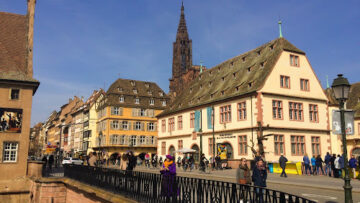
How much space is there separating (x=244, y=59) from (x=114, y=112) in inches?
1183

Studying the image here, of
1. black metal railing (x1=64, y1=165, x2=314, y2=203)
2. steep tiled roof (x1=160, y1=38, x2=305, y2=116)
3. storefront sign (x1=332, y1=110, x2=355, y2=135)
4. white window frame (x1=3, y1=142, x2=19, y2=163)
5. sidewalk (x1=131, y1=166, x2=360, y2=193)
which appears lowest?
sidewalk (x1=131, y1=166, x2=360, y2=193)

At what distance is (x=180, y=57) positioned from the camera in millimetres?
105625

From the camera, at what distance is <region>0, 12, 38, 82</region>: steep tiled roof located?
30.3 meters

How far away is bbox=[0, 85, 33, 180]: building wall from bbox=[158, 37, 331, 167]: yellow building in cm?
1611

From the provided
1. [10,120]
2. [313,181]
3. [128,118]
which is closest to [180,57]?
[128,118]

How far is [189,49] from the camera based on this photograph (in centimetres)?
10725

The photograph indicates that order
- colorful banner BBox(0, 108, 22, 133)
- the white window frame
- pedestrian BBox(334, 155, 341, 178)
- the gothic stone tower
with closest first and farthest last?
1. pedestrian BBox(334, 155, 341, 178)
2. the white window frame
3. colorful banner BBox(0, 108, 22, 133)
4. the gothic stone tower

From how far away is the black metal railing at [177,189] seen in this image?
6.63 metres

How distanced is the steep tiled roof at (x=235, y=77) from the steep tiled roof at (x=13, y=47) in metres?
20.3

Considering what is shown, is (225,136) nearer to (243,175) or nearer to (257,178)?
(257,178)

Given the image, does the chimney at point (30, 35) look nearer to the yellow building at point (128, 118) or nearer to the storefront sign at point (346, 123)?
the yellow building at point (128, 118)

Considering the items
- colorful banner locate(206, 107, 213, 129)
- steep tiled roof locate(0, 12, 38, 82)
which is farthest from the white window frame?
colorful banner locate(206, 107, 213, 129)

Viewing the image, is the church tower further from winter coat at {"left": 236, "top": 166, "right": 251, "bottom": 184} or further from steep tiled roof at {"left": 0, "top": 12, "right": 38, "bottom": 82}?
winter coat at {"left": 236, "top": 166, "right": 251, "bottom": 184}

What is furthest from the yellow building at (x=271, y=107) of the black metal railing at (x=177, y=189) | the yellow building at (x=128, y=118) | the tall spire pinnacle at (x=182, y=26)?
the tall spire pinnacle at (x=182, y=26)
